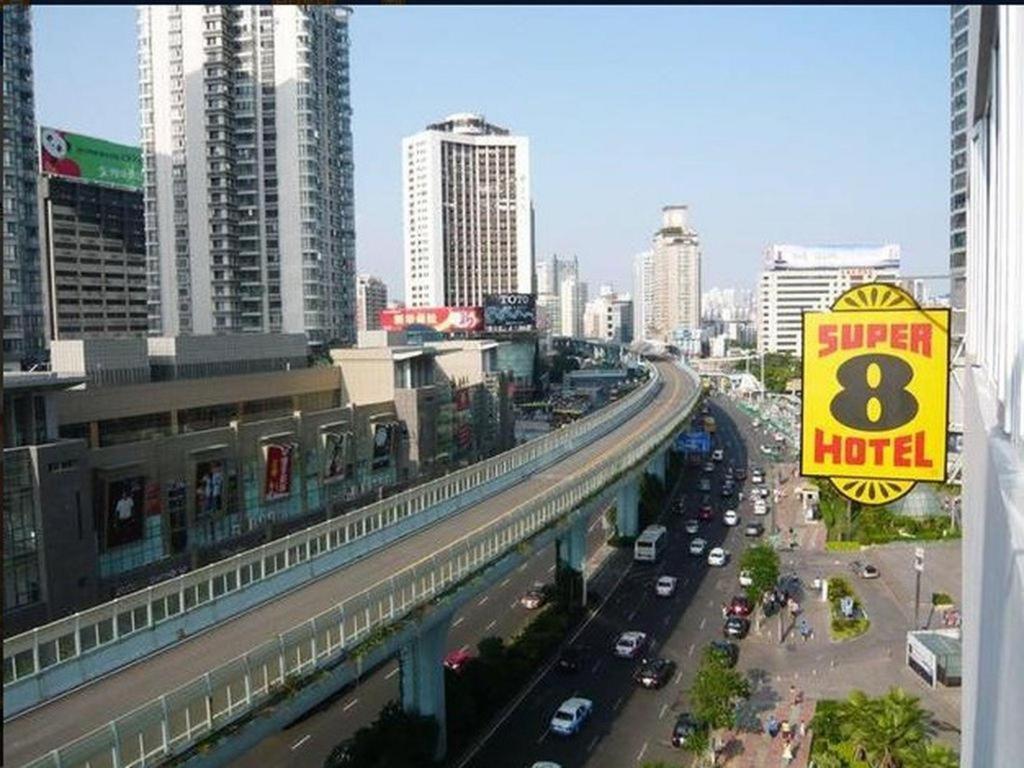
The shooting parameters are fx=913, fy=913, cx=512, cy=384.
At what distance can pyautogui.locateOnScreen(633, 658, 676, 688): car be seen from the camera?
2073cm

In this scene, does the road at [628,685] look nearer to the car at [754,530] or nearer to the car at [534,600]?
the car at [534,600]

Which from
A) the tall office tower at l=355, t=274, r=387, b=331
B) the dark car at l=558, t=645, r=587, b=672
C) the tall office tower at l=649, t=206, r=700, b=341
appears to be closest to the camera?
the dark car at l=558, t=645, r=587, b=672

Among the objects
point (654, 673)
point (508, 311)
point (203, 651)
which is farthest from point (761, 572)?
point (508, 311)

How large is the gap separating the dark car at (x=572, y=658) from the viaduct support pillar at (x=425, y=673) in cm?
537

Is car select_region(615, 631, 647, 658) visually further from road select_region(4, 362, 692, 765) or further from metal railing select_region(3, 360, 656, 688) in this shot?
metal railing select_region(3, 360, 656, 688)

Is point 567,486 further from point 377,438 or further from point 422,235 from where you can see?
point 422,235

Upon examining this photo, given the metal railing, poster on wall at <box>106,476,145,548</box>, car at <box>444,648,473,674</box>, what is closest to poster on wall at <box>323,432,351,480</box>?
the metal railing

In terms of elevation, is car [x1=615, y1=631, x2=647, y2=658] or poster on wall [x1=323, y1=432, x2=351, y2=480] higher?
poster on wall [x1=323, y1=432, x2=351, y2=480]

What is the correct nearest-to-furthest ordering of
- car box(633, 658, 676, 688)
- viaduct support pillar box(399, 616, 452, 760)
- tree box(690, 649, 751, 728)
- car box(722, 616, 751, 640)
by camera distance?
viaduct support pillar box(399, 616, 452, 760) < tree box(690, 649, 751, 728) < car box(633, 658, 676, 688) < car box(722, 616, 751, 640)

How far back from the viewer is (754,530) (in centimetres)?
3594

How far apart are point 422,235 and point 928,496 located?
67065mm

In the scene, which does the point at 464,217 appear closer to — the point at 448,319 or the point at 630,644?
the point at 448,319

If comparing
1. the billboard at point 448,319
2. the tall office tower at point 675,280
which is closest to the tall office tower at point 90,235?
the billboard at point 448,319

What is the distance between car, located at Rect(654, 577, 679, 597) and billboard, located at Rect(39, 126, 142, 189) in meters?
27.2
